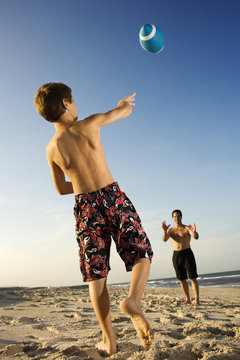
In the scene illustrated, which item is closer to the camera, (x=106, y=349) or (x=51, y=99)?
(x=106, y=349)

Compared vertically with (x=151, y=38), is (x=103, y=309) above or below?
below

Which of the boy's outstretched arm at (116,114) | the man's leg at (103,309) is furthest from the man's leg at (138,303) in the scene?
the boy's outstretched arm at (116,114)

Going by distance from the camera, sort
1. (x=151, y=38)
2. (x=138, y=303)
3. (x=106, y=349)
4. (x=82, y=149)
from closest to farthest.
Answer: (x=138, y=303)
(x=106, y=349)
(x=82, y=149)
(x=151, y=38)

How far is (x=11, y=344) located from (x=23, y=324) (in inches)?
44.4

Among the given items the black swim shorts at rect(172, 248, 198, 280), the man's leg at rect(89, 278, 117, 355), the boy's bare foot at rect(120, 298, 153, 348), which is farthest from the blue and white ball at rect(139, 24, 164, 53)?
the black swim shorts at rect(172, 248, 198, 280)

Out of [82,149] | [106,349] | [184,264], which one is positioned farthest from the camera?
[184,264]

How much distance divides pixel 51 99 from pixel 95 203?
39.9 inches

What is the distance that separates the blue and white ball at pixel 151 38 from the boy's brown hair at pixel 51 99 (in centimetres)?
255

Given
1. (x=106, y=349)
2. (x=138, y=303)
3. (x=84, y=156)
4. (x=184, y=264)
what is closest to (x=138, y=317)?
(x=138, y=303)

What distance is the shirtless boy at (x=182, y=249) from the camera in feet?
20.3

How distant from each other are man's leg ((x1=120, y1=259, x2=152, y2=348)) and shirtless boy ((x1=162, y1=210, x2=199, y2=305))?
12.6ft

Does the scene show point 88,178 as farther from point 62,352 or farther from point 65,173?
point 62,352

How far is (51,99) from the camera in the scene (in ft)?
8.57

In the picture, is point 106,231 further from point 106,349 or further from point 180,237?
point 180,237
